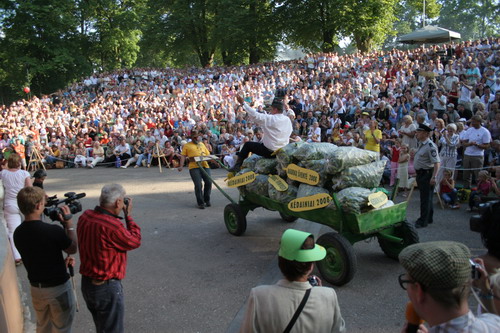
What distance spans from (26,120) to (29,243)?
24819mm

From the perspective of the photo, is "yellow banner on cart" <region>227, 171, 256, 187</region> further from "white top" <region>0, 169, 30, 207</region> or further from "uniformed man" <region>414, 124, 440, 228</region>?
"white top" <region>0, 169, 30, 207</region>

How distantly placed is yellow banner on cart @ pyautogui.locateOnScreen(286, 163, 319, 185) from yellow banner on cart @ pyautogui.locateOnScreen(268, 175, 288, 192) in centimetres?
21

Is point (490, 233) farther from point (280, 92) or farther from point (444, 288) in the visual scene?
point (280, 92)

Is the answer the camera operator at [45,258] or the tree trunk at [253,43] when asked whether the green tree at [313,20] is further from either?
the camera operator at [45,258]

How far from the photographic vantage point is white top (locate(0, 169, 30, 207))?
6590 mm

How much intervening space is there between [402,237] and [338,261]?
1.21m

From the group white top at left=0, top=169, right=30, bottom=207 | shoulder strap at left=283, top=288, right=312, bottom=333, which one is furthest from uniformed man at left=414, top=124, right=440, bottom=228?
white top at left=0, top=169, right=30, bottom=207

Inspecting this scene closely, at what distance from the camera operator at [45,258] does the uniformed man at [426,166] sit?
5970mm

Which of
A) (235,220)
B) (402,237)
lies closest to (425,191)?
(402,237)

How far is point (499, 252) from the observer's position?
8.41 feet

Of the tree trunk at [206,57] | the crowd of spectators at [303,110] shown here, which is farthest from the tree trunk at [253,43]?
the crowd of spectators at [303,110]

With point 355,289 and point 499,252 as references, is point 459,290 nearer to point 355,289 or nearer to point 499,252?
point 499,252

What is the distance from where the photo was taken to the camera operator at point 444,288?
1.73 meters

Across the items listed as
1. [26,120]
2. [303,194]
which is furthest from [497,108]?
[26,120]
